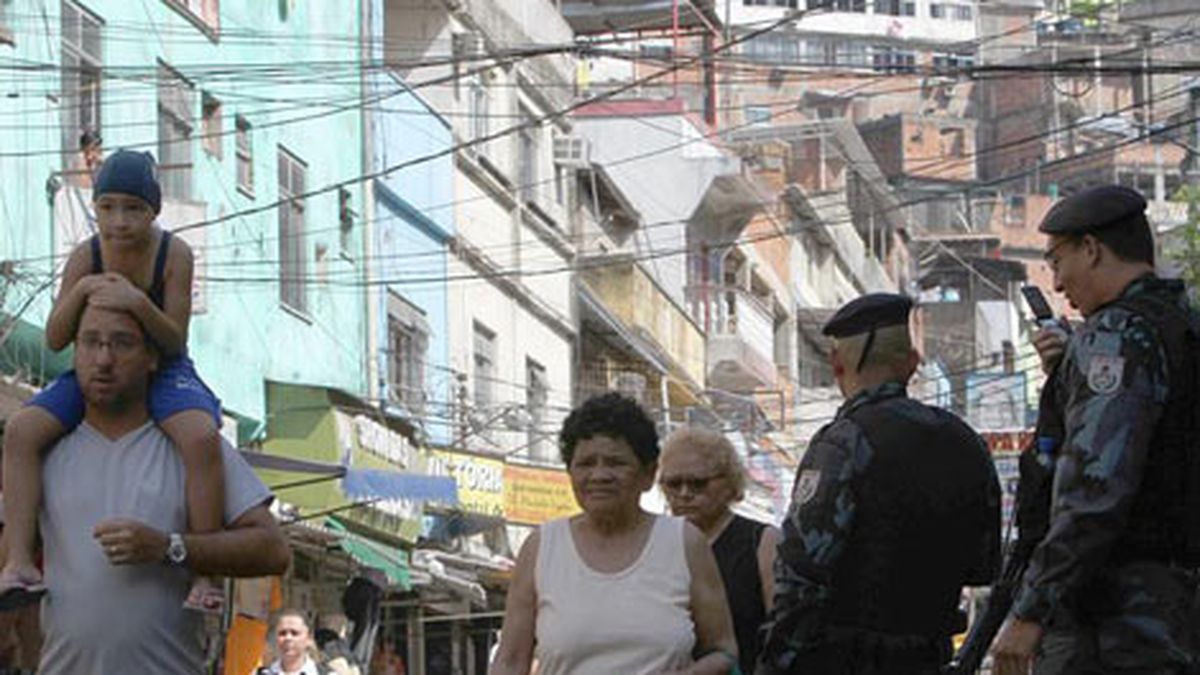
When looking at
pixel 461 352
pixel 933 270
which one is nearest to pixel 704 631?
pixel 461 352

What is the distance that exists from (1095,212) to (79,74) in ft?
68.8

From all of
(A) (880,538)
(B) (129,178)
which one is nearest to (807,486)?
(A) (880,538)

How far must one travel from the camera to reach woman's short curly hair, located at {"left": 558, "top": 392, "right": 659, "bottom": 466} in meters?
9.02

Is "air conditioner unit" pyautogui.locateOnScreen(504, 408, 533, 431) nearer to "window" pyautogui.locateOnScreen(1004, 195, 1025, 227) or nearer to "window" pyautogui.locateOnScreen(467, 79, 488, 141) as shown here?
"window" pyautogui.locateOnScreen(467, 79, 488, 141)

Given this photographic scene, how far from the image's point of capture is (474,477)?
129 feet

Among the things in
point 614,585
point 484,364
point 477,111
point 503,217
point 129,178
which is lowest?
point 614,585

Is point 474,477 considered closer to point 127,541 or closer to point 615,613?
point 615,613

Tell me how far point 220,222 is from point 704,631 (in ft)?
76.0

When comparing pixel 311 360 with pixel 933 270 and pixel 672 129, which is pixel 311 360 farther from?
pixel 933 270

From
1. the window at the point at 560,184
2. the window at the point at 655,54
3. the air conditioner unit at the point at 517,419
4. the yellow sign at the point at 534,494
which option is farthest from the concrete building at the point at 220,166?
the window at the point at 560,184

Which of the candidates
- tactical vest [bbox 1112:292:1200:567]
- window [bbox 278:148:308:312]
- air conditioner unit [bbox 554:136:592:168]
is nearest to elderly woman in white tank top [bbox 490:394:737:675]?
tactical vest [bbox 1112:292:1200:567]

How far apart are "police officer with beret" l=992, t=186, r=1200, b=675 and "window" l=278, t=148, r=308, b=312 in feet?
86.0

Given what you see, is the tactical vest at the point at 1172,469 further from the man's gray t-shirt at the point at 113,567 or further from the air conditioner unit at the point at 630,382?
the air conditioner unit at the point at 630,382

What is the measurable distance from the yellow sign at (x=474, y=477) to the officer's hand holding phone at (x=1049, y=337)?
93.8 feet
